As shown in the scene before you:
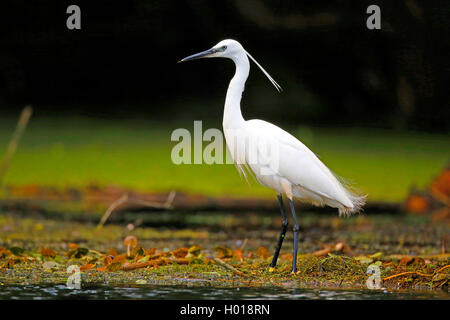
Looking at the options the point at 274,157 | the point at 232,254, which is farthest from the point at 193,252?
the point at 274,157

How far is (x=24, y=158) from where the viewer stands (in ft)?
32.2

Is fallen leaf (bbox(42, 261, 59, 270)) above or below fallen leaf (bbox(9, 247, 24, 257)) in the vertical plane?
below

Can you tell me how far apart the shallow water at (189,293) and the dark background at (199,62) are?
7.05 m

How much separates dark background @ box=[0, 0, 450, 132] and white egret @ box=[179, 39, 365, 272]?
618cm

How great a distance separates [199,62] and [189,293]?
8.08 metres

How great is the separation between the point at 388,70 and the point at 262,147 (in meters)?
6.86

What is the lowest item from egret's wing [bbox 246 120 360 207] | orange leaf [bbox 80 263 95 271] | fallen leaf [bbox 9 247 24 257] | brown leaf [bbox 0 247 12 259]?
orange leaf [bbox 80 263 95 271]

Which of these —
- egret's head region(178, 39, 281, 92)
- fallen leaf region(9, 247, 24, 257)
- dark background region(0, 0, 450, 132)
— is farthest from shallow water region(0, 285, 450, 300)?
dark background region(0, 0, 450, 132)

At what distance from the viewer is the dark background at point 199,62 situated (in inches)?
455

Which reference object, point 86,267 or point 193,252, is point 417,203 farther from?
point 86,267

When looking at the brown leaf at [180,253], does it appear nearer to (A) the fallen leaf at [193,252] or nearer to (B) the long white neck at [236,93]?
(A) the fallen leaf at [193,252]

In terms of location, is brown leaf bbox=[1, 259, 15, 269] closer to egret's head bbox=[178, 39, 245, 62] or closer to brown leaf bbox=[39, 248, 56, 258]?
brown leaf bbox=[39, 248, 56, 258]

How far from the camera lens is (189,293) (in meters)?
4.30

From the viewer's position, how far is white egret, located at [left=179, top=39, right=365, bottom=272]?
5.07 metres
